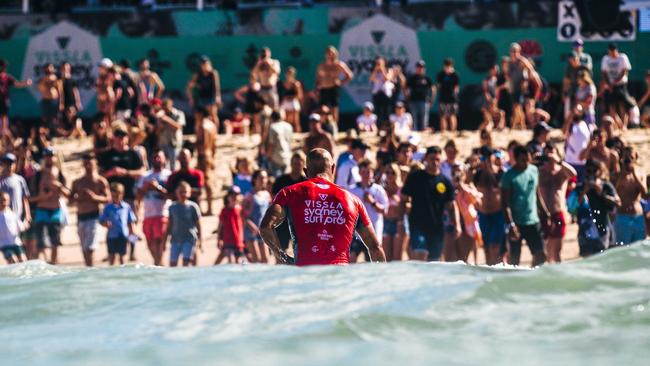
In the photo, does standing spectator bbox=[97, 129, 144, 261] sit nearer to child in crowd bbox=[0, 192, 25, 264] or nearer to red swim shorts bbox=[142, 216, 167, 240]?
red swim shorts bbox=[142, 216, 167, 240]

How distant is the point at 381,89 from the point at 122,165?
6.07m

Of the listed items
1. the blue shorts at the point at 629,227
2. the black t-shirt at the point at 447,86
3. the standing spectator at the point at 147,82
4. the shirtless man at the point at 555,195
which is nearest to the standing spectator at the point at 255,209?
the shirtless man at the point at 555,195

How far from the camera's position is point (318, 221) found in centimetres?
1003

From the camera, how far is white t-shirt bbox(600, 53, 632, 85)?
2223 cm

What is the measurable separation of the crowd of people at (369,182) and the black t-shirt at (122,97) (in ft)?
0.10

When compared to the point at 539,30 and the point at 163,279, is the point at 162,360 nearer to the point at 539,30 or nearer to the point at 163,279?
the point at 163,279

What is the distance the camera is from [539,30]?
24500mm

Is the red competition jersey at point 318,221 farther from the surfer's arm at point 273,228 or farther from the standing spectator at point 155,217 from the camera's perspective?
the standing spectator at point 155,217

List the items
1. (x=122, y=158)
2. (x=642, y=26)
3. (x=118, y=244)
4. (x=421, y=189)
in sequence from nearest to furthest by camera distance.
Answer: (x=421, y=189), (x=118, y=244), (x=122, y=158), (x=642, y=26)

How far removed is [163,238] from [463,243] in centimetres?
354

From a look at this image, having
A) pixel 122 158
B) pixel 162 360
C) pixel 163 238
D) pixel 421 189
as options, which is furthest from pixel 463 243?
pixel 162 360

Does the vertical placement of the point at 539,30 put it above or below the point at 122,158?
above

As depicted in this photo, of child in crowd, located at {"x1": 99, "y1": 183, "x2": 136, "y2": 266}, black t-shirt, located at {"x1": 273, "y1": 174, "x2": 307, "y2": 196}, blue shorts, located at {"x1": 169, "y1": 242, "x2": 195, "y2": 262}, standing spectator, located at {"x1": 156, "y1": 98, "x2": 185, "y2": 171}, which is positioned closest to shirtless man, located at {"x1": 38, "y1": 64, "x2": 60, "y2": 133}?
standing spectator, located at {"x1": 156, "y1": 98, "x2": 185, "y2": 171}

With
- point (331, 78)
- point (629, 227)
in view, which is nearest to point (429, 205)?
point (629, 227)
